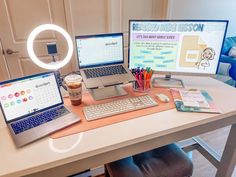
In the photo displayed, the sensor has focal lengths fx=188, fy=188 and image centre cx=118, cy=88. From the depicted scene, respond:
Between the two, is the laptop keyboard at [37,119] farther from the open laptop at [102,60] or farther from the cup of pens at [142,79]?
the cup of pens at [142,79]

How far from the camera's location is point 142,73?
122cm

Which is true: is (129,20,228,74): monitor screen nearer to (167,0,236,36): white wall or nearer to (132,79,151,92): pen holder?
(132,79,151,92): pen holder

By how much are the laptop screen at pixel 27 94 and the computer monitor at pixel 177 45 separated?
584 mm

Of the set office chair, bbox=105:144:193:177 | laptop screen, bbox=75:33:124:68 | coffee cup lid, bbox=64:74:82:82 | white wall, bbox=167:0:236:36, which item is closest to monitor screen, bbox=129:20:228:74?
laptop screen, bbox=75:33:124:68

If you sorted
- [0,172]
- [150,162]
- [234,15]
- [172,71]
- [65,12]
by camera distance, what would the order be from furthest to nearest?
1. [234,15]
2. [65,12]
3. [172,71]
4. [150,162]
5. [0,172]

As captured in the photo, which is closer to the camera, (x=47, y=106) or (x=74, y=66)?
(x=47, y=106)

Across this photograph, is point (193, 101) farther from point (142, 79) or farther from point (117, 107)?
point (117, 107)

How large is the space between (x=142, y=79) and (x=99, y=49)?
1.10ft

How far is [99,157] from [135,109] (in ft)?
1.05

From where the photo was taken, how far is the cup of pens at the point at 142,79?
4.00 feet

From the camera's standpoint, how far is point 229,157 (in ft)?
4.39

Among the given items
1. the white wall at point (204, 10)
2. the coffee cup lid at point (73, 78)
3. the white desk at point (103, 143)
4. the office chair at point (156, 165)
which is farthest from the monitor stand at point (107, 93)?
the white wall at point (204, 10)

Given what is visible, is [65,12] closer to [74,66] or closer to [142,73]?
[74,66]

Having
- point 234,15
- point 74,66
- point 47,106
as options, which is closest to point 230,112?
point 47,106
